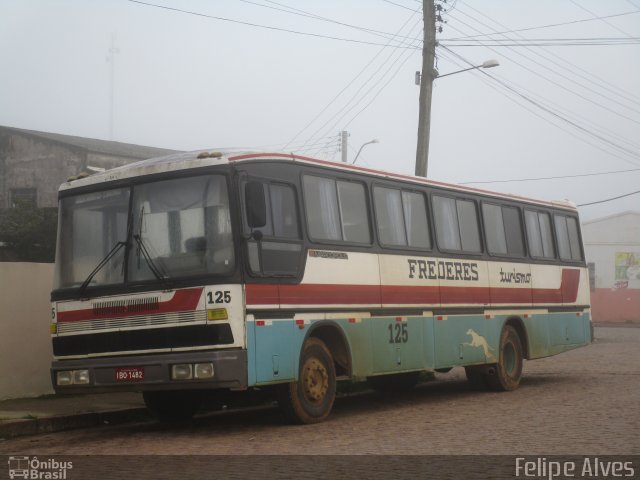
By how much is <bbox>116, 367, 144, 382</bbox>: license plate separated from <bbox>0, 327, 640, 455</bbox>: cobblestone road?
700mm

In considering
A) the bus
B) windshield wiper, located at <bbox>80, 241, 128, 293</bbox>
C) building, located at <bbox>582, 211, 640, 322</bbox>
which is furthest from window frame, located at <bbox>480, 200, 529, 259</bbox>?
building, located at <bbox>582, 211, 640, 322</bbox>

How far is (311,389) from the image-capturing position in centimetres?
1289

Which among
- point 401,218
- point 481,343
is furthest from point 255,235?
point 481,343

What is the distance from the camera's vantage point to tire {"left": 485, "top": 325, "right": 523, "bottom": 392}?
1791 centimetres

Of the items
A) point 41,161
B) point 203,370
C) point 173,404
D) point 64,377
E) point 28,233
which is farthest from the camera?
point 41,161

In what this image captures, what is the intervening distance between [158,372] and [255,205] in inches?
85.4

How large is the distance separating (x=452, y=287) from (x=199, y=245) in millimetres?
5779

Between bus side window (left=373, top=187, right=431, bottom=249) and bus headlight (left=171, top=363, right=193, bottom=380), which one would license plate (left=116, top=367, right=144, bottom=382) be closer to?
bus headlight (left=171, top=363, right=193, bottom=380)

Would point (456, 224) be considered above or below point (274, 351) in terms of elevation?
above

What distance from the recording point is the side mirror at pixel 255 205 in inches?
460

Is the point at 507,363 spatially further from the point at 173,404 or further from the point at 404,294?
the point at 173,404

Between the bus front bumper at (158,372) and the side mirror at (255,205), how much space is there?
1.46 meters

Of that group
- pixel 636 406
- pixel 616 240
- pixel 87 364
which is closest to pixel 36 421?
pixel 87 364

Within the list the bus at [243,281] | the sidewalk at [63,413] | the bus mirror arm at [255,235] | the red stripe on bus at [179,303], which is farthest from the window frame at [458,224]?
the red stripe on bus at [179,303]
